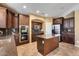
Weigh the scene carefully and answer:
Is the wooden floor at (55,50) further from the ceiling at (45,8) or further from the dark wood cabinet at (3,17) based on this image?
the ceiling at (45,8)

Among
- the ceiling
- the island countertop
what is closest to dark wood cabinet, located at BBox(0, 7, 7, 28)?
the ceiling

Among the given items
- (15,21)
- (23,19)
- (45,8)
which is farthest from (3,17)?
(45,8)

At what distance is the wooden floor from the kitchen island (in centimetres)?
8

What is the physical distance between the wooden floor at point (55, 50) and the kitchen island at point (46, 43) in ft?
0.28

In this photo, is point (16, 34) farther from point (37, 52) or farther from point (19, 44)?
point (37, 52)

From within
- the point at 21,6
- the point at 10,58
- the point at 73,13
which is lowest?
the point at 10,58

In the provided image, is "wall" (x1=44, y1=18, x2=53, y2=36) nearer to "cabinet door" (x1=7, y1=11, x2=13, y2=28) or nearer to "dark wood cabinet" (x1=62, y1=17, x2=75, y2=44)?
"dark wood cabinet" (x1=62, y1=17, x2=75, y2=44)

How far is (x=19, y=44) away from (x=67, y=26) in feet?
3.16

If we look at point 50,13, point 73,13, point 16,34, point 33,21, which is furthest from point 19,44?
point 73,13

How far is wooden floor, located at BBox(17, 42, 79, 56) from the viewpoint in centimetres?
156

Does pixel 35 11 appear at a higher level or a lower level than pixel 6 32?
higher

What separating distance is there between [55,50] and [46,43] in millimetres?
347

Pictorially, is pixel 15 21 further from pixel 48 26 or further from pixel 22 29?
pixel 48 26

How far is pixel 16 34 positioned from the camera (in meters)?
1.64
